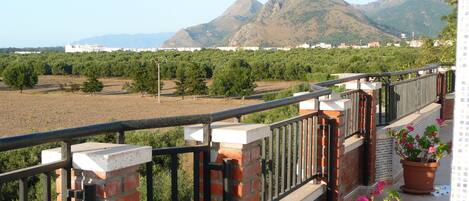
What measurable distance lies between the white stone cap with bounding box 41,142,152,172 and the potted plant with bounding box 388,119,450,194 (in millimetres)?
4752

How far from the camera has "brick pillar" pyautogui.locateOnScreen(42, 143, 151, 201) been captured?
8.42 feet

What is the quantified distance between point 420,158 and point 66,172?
529cm

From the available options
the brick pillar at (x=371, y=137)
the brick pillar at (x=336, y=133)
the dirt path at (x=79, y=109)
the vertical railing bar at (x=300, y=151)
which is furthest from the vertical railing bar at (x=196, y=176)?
the dirt path at (x=79, y=109)

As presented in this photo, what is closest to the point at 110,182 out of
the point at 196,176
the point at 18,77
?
the point at 196,176

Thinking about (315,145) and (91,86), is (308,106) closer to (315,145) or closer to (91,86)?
(315,145)

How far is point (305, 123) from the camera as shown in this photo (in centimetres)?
517

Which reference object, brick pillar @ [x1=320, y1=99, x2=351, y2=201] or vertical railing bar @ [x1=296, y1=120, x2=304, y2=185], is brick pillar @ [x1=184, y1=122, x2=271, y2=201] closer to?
vertical railing bar @ [x1=296, y1=120, x2=304, y2=185]

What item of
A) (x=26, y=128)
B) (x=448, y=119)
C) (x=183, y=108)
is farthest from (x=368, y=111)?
(x=183, y=108)

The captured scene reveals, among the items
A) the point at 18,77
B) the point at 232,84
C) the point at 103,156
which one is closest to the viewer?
the point at 103,156

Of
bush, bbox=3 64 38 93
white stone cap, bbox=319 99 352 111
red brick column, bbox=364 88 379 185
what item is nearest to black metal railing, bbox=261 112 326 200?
white stone cap, bbox=319 99 352 111

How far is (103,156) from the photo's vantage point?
253 centimetres

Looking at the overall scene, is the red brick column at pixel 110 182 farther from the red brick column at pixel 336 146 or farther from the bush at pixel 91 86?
the bush at pixel 91 86

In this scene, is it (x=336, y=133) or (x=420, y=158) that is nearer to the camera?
(x=336, y=133)

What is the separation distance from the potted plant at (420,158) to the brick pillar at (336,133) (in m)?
1.49
